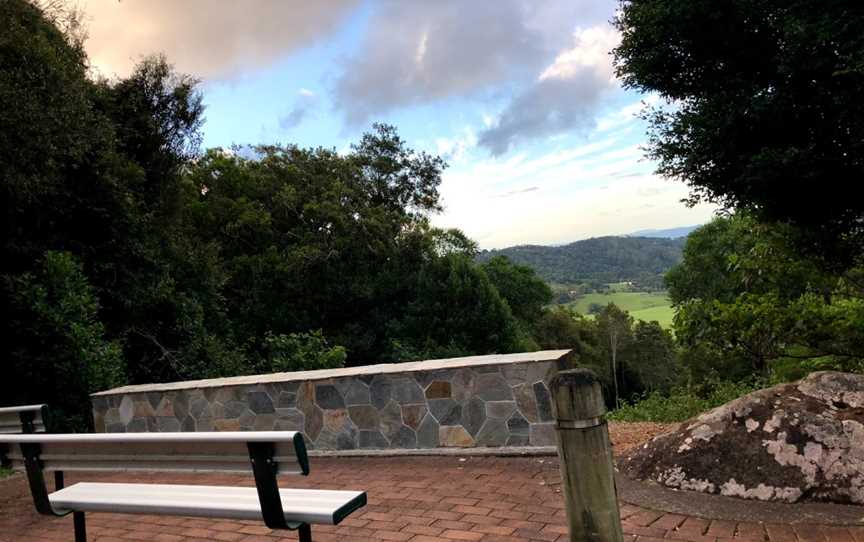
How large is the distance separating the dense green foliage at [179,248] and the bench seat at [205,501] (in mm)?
5493

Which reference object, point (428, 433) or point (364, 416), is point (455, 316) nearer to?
point (364, 416)

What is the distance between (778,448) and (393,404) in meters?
2.78

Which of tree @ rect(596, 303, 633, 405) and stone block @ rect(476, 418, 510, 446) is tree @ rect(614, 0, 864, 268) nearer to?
stone block @ rect(476, 418, 510, 446)

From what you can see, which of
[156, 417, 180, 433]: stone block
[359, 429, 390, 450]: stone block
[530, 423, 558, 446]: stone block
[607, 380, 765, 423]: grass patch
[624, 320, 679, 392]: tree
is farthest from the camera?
[624, 320, 679, 392]: tree

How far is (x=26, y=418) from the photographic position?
4.38 metres

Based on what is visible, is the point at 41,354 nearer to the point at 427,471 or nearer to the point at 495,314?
the point at 427,471

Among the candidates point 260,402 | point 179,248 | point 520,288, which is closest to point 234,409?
point 260,402

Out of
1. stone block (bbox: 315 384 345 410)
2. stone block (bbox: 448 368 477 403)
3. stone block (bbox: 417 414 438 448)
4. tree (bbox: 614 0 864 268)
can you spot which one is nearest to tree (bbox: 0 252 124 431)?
stone block (bbox: 315 384 345 410)

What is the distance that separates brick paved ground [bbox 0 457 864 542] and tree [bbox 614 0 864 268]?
4888mm

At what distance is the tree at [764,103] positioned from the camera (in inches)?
253

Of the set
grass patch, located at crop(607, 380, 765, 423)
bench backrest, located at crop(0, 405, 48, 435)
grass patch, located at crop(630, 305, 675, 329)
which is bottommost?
grass patch, located at crop(630, 305, 675, 329)

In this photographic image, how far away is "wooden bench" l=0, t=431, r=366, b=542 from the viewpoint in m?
2.39

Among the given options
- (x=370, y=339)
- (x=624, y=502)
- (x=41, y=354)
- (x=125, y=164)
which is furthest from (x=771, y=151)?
(x=370, y=339)

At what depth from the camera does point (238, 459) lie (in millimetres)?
2488
